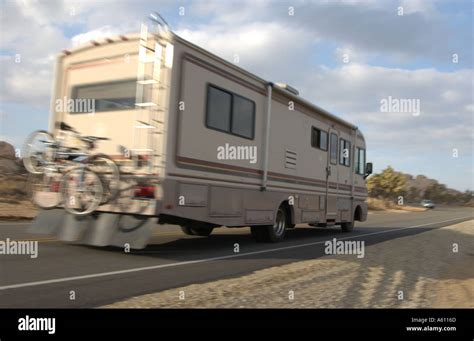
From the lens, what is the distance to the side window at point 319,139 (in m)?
14.1

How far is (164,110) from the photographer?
28.6ft

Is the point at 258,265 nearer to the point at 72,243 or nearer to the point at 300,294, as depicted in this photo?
the point at 300,294

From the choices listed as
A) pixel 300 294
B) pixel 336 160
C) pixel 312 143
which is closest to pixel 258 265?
pixel 300 294

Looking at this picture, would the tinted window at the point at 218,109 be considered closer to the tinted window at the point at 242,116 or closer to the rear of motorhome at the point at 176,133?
the rear of motorhome at the point at 176,133

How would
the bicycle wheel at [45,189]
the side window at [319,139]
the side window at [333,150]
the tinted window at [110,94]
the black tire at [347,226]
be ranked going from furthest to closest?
the black tire at [347,226] → the side window at [333,150] → the side window at [319,139] → the bicycle wheel at [45,189] → the tinted window at [110,94]

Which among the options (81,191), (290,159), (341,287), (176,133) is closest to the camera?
(341,287)

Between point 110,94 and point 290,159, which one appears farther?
point 290,159

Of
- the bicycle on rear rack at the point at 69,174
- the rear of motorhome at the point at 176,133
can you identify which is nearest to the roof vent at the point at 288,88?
the rear of motorhome at the point at 176,133

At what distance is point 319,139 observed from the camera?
570 inches

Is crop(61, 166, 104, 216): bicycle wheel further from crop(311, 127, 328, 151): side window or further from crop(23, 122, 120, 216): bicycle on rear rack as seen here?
crop(311, 127, 328, 151): side window

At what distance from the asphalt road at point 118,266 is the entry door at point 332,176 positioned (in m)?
2.72

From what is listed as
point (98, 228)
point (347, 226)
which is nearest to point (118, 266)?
point (98, 228)

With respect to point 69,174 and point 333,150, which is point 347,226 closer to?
point 333,150

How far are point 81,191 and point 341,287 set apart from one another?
482cm
